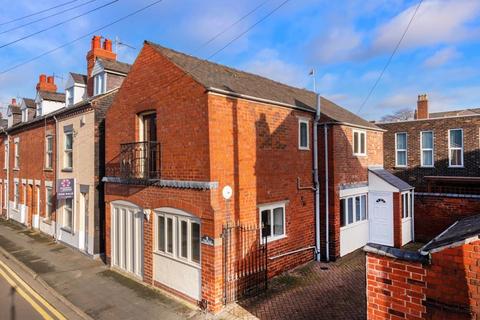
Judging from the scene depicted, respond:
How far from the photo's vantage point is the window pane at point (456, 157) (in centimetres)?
1934

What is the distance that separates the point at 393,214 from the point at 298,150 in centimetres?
558

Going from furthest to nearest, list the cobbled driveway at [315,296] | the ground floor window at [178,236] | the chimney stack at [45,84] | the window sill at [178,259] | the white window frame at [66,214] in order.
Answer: the chimney stack at [45,84] < the white window frame at [66,214] < the ground floor window at [178,236] < the window sill at [178,259] < the cobbled driveway at [315,296]

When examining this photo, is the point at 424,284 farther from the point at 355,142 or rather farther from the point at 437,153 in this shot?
Answer: the point at 437,153

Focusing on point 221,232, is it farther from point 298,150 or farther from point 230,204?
point 298,150

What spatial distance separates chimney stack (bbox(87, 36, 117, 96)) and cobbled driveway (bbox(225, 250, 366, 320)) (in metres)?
13.2

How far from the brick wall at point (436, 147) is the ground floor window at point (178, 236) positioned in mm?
17186

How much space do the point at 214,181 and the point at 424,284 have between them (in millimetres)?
5116

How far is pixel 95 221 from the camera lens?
13266mm

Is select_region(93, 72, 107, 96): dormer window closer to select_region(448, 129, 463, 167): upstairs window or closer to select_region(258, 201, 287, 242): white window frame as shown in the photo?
select_region(258, 201, 287, 242): white window frame

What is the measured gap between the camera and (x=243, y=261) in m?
9.08

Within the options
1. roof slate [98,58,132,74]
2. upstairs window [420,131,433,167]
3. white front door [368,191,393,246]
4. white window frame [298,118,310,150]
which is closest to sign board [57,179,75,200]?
roof slate [98,58,132,74]

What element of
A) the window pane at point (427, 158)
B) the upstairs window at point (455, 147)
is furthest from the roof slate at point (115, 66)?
the upstairs window at point (455, 147)

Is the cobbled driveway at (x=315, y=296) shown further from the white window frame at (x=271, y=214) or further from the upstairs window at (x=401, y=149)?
the upstairs window at (x=401, y=149)

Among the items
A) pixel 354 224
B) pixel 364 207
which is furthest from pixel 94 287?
pixel 364 207
